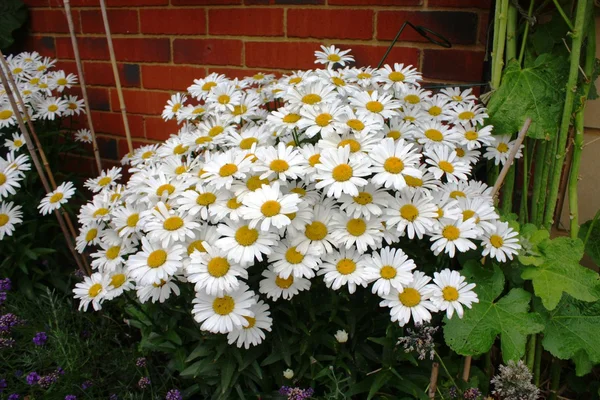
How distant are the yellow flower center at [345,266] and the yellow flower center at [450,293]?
0.24 m

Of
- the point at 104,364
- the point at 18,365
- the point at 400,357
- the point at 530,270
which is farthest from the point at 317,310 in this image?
the point at 18,365

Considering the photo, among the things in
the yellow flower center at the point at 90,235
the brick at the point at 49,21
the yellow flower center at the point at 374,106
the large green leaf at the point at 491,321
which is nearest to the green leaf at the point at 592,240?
the large green leaf at the point at 491,321

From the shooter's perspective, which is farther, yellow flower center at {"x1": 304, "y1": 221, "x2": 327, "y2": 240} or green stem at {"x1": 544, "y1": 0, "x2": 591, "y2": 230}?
green stem at {"x1": 544, "y1": 0, "x2": 591, "y2": 230}

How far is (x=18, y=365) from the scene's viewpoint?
1879 millimetres

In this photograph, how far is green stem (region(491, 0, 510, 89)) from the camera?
1.56 m

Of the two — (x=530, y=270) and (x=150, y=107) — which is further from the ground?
(x=150, y=107)

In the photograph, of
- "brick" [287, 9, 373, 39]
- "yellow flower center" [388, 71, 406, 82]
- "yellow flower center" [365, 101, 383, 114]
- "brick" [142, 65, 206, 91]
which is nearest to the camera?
"yellow flower center" [365, 101, 383, 114]

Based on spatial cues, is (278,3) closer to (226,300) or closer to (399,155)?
(399,155)

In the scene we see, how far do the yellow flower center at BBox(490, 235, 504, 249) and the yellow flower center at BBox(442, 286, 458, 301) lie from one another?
0.70ft

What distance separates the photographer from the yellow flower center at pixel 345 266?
51.6 inches

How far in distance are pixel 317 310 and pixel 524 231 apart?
711 millimetres

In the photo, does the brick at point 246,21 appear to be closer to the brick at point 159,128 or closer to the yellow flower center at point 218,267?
the brick at point 159,128

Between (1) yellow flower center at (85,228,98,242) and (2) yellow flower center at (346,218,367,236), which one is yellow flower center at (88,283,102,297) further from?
(2) yellow flower center at (346,218,367,236)

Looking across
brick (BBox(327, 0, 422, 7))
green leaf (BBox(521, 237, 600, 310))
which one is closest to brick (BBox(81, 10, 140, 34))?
brick (BBox(327, 0, 422, 7))
